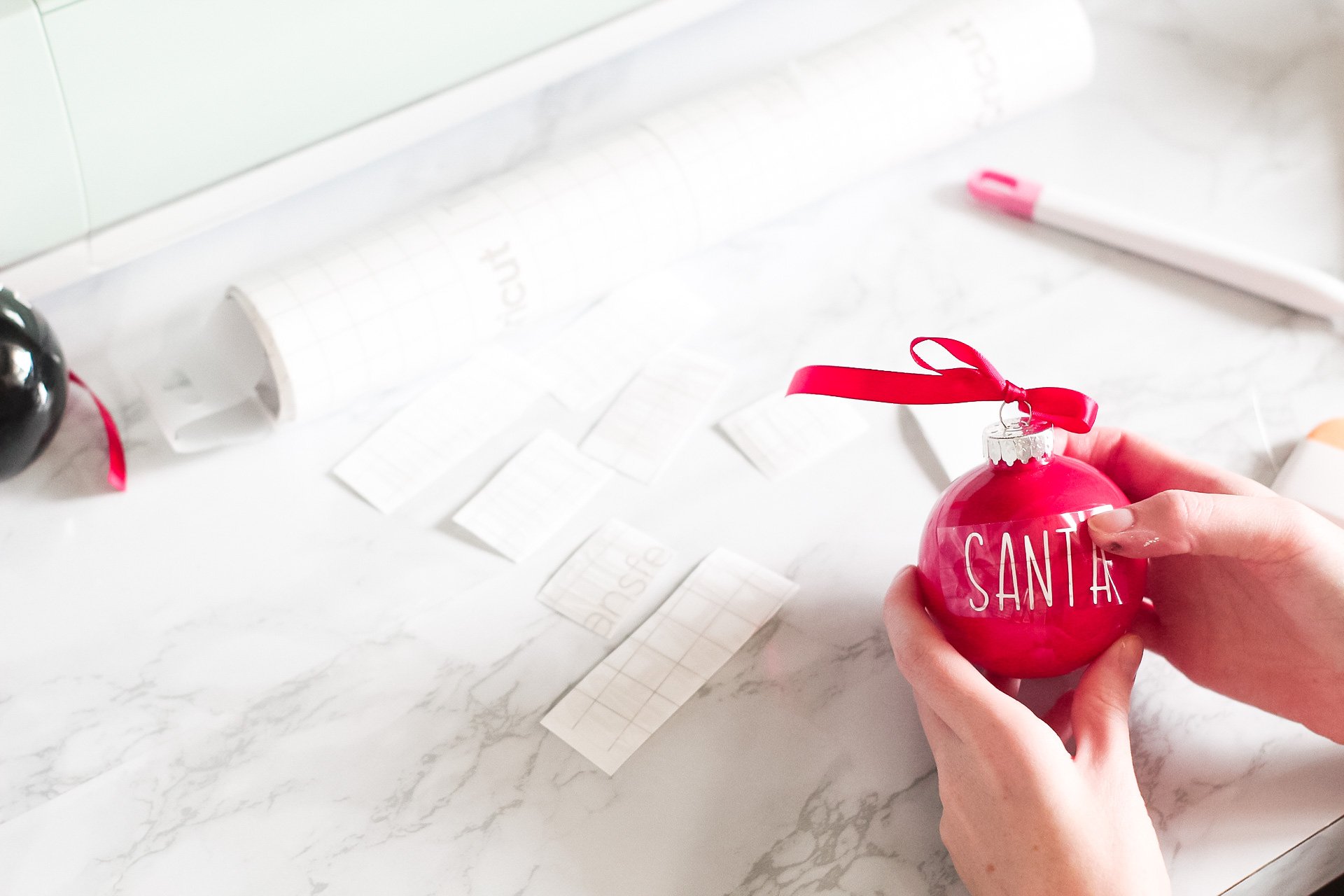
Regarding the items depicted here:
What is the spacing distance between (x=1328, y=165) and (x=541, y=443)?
828 millimetres

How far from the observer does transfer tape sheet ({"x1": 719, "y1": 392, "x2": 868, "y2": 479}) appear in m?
0.88

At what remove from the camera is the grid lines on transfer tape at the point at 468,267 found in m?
0.88

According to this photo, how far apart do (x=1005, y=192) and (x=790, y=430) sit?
0.36m

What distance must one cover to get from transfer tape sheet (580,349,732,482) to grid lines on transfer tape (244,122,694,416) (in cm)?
11

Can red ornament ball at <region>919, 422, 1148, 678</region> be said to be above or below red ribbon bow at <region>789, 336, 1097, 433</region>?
below

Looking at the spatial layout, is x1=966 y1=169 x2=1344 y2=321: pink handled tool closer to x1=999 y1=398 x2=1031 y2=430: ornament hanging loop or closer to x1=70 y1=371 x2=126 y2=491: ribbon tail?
x1=999 y1=398 x2=1031 y2=430: ornament hanging loop

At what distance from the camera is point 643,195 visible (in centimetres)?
98

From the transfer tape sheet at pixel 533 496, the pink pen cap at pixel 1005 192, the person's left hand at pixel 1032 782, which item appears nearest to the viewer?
the person's left hand at pixel 1032 782

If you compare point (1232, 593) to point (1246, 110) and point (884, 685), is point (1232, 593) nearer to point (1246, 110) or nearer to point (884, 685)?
point (884, 685)

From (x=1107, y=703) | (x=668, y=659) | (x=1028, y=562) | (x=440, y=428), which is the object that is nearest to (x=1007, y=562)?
(x=1028, y=562)

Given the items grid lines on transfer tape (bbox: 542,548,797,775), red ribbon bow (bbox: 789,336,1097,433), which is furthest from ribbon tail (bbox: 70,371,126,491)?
red ribbon bow (bbox: 789,336,1097,433)

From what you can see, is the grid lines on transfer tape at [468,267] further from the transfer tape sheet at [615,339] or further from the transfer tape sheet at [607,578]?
the transfer tape sheet at [607,578]

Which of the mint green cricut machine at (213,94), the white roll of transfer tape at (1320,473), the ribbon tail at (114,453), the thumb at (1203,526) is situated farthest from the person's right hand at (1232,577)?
the ribbon tail at (114,453)

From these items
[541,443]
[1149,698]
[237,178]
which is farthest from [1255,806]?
[237,178]
